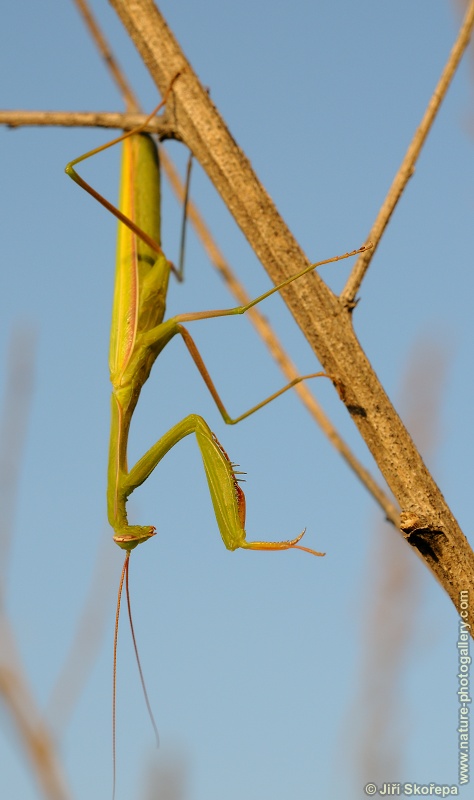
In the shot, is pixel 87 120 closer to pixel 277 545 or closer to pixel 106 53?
pixel 106 53

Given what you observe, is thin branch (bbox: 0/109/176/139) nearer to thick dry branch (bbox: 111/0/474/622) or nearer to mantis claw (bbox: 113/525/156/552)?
thick dry branch (bbox: 111/0/474/622)

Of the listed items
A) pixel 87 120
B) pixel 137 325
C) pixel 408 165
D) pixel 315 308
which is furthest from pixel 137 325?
pixel 408 165

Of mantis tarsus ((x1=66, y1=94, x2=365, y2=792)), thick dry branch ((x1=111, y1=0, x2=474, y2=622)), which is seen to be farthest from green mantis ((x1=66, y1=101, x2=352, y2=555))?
thick dry branch ((x1=111, y1=0, x2=474, y2=622))

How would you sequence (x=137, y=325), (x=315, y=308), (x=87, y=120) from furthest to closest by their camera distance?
(x=137, y=325)
(x=87, y=120)
(x=315, y=308)

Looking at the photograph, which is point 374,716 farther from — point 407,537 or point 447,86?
point 447,86

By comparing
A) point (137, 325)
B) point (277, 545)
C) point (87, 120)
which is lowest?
point (277, 545)

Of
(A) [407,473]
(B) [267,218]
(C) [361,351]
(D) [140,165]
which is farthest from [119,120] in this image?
(A) [407,473]
